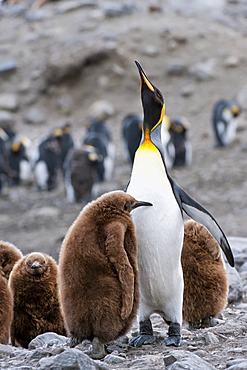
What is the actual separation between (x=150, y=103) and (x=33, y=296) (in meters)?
1.31

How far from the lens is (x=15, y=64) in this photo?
25641 mm

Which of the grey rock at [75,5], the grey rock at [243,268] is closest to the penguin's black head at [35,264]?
the grey rock at [243,268]

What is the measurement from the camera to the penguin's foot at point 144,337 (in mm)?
4621

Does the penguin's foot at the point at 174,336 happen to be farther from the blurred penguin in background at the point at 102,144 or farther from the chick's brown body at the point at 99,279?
the blurred penguin in background at the point at 102,144

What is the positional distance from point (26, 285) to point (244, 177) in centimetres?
1098

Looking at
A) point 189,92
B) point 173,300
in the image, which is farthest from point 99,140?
point 173,300

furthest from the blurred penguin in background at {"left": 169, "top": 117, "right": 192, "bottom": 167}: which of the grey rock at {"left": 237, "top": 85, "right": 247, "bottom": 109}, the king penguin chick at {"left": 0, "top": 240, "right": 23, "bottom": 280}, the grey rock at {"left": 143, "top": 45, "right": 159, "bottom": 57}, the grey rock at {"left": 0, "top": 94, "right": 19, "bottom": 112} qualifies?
the king penguin chick at {"left": 0, "top": 240, "right": 23, "bottom": 280}

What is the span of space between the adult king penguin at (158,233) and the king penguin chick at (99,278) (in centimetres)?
24

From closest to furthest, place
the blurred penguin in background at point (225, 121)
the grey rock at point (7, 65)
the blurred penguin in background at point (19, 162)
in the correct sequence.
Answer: the blurred penguin in background at point (19, 162) < the blurred penguin in background at point (225, 121) < the grey rock at point (7, 65)

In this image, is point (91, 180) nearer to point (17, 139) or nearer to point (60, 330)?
point (17, 139)

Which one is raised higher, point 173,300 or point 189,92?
point 173,300

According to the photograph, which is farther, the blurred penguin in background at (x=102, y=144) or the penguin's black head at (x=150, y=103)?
the blurred penguin in background at (x=102, y=144)

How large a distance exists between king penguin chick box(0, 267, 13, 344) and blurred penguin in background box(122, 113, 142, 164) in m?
13.9

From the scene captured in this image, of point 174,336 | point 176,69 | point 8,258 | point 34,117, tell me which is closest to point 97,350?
point 174,336
